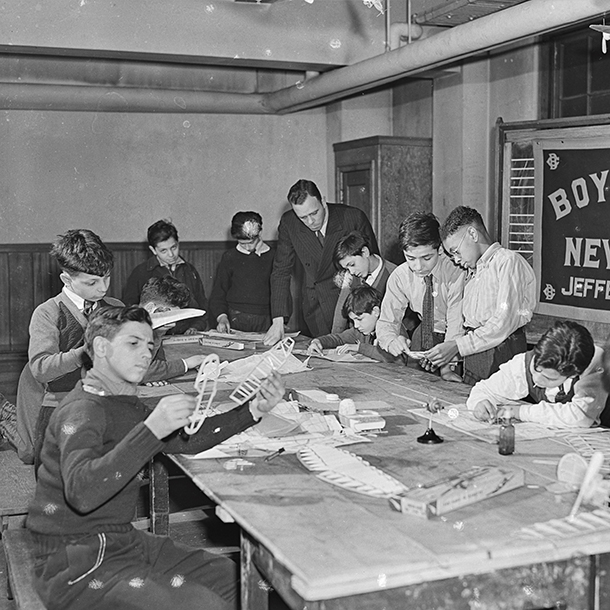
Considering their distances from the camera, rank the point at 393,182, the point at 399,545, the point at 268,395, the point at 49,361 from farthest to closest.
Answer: the point at 393,182
the point at 49,361
the point at 268,395
the point at 399,545

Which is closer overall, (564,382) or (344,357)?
(564,382)

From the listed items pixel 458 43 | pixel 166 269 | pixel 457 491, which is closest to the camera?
pixel 457 491

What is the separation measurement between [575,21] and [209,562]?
3.44m

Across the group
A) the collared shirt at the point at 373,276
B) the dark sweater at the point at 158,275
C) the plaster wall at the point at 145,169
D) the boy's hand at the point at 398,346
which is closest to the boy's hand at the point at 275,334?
the collared shirt at the point at 373,276

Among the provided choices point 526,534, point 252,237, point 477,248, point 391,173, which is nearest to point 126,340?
point 526,534

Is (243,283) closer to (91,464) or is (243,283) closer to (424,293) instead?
(424,293)

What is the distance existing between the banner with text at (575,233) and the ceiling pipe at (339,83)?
1066 millimetres

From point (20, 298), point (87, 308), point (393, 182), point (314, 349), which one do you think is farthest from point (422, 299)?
point (20, 298)

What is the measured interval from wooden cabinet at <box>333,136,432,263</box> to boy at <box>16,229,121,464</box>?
4.51 meters

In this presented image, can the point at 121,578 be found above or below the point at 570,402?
below

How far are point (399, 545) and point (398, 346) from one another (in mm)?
2761

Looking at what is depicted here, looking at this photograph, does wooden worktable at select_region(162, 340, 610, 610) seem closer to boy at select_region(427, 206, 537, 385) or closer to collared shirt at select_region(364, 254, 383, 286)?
boy at select_region(427, 206, 537, 385)

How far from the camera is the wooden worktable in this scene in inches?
83.0

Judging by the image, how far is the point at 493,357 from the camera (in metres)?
4.69
